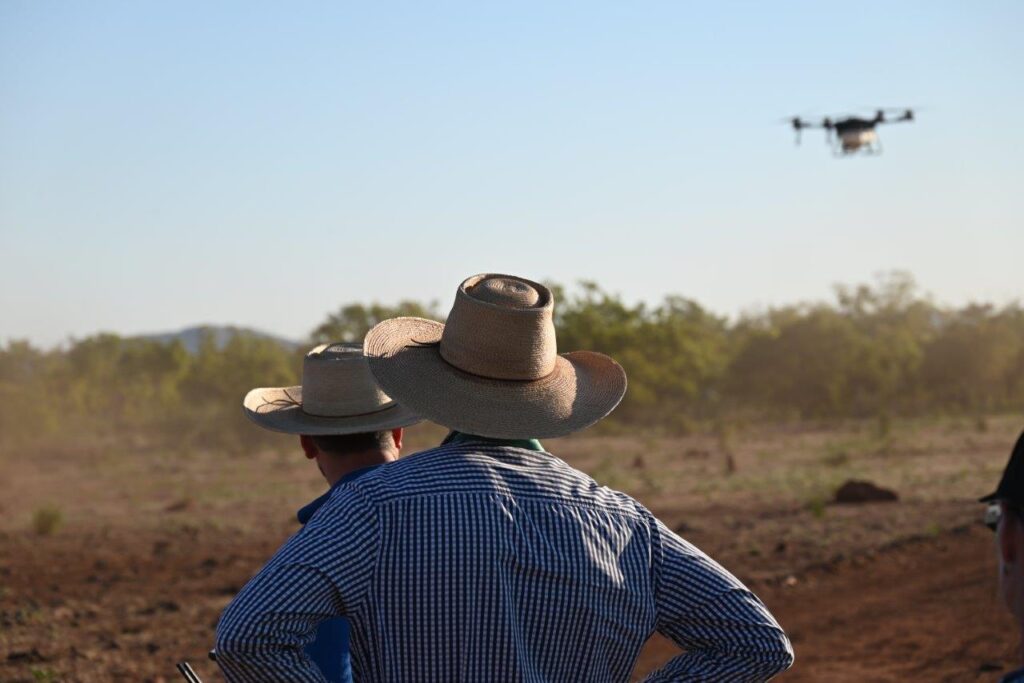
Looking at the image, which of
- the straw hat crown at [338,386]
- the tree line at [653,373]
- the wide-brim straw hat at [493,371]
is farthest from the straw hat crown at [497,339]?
the tree line at [653,373]

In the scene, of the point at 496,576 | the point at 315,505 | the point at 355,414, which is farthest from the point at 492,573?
the point at 355,414

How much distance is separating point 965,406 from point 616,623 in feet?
151

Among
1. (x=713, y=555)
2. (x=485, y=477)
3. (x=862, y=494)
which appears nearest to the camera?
(x=485, y=477)

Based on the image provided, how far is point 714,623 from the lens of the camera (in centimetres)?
218

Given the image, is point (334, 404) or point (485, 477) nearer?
point (485, 477)

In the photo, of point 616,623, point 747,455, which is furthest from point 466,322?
point 747,455

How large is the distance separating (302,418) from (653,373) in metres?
38.1

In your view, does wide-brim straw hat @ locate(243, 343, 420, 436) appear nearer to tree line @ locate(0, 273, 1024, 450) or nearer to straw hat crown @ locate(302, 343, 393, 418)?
straw hat crown @ locate(302, 343, 393, 418)

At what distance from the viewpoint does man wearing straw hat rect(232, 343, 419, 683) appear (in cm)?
294

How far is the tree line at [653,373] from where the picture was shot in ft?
131

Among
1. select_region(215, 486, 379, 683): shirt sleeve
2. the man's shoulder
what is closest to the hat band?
the man's shoulder

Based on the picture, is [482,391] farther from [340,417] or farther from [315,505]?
[340,417]

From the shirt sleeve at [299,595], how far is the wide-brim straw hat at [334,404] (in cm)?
89

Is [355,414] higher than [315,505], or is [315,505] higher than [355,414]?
[355,414]
